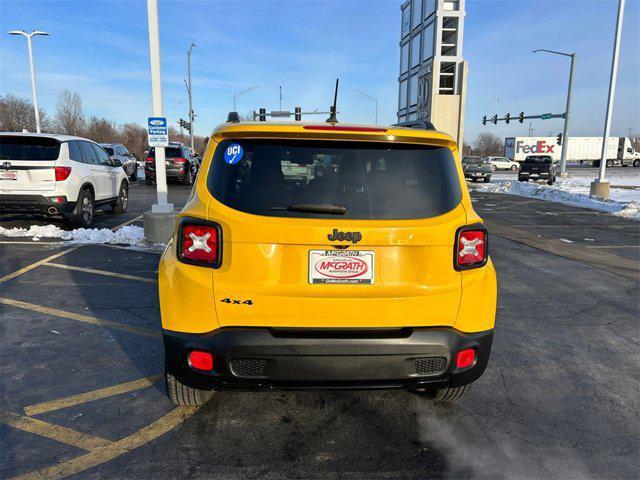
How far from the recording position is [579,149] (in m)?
65.7

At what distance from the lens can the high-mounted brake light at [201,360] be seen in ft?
8.07

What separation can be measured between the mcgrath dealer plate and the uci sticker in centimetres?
69

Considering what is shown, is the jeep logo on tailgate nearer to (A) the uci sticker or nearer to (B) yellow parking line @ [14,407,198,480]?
(A) the uci sticker

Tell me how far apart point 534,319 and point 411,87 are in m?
45.1

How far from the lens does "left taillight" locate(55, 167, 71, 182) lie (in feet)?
27.9

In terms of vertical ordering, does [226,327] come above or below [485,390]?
above

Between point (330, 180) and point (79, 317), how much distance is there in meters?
3.56

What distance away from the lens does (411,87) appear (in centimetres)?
4638

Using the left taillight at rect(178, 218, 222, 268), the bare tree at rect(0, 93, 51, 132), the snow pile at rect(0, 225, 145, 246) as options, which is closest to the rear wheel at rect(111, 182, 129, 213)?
the snow pile at rect(0, 225, 145, 246)

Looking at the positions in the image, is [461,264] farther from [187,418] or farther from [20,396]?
[20,396]

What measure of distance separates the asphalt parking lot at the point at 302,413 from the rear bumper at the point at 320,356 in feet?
1.56

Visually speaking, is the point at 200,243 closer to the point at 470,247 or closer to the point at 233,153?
the point at 233,153

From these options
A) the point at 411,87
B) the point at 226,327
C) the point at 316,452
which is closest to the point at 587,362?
the point at 316,452

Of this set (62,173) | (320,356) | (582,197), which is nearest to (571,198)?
(582,197)
